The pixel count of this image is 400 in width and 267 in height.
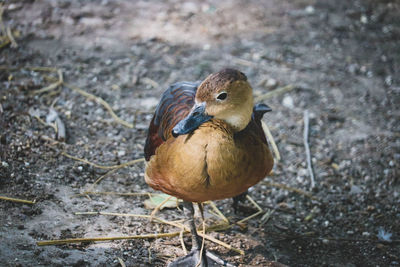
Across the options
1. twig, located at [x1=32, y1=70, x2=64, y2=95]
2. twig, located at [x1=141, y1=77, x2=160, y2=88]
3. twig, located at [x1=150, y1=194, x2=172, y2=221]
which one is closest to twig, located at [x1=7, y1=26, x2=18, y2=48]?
twig, located at [x1=32, y1=70, x2=64, y2=95]

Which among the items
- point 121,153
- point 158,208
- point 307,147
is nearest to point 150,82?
point 121,153

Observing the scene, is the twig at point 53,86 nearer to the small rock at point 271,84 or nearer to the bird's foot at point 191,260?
the small rock at point 271,84

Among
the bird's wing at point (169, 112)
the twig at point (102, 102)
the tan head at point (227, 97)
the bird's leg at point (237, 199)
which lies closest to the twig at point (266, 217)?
the bird's leg at point (237, 199)

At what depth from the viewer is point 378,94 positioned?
18.2 feet

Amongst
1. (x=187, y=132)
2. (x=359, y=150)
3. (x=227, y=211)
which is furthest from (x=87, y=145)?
(x=359, y=150)

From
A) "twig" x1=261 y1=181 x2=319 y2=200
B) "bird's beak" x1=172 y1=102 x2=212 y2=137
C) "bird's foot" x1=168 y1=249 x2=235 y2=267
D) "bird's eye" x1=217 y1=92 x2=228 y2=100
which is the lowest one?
"twig" x1=261 y1=181 x2=319 y2=200

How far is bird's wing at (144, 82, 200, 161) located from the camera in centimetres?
317

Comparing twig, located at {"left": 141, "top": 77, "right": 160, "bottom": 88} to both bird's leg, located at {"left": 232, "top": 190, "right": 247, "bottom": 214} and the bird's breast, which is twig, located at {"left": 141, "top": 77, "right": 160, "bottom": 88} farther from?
the bird's breast

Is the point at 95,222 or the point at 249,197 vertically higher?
the point at 95,222

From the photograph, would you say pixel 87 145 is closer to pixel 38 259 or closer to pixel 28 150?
pixel 28 150

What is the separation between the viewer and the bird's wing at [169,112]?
3166mm

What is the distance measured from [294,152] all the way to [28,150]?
8.25 feet

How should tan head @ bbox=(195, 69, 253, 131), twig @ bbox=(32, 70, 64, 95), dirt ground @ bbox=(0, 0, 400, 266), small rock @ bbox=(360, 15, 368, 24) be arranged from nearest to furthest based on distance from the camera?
1. tan head @ bbox=(195, 69, 253, 131)
2. dirt ground @ bbox=(0, 0, 400, 266)
3. twig @ bbox=(32, 70, 64, 95)
4. small rock @ bbox=(360, 15, 368, 24)

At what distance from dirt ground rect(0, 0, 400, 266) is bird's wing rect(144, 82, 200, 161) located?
664 mm
